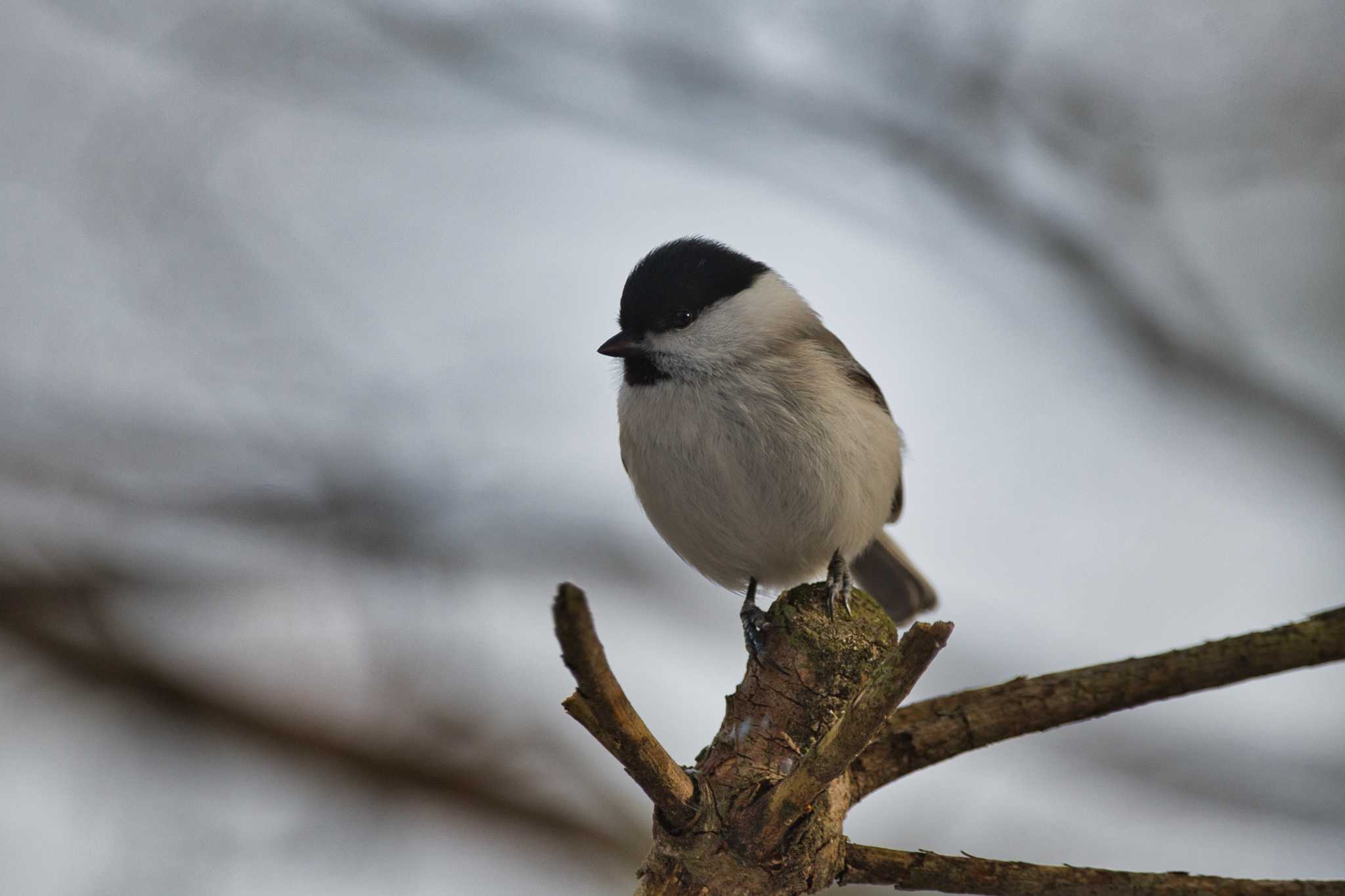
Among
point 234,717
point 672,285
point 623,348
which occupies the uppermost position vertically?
point 672,285

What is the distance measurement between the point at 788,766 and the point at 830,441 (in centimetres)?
121

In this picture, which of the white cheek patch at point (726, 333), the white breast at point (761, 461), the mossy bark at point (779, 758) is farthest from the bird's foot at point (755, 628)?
the white cheek patch at point (726, 333)

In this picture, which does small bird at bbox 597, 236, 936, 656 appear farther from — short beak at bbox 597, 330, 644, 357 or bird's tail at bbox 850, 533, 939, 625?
bird's tail at bbox 850, 533, 939, 625

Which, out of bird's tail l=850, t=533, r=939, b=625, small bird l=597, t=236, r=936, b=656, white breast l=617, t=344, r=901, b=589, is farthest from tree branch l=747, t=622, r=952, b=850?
bird's tail l=850, t=533, r=939, b=625

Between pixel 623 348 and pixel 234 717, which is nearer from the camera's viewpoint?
pixel 623 348

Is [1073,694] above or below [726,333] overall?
below

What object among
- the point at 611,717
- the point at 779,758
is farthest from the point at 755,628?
the point at 611,717

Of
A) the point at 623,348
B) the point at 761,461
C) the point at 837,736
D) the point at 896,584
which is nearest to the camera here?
the point at 837,736

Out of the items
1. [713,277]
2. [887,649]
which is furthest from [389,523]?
[887,649]

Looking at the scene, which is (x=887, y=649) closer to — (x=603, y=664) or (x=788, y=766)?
(x=788, y=766)

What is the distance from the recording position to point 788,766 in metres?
1.55

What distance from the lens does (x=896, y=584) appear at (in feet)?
11.7

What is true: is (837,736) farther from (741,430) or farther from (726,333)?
(726,333)

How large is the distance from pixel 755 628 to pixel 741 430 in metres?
0.48
